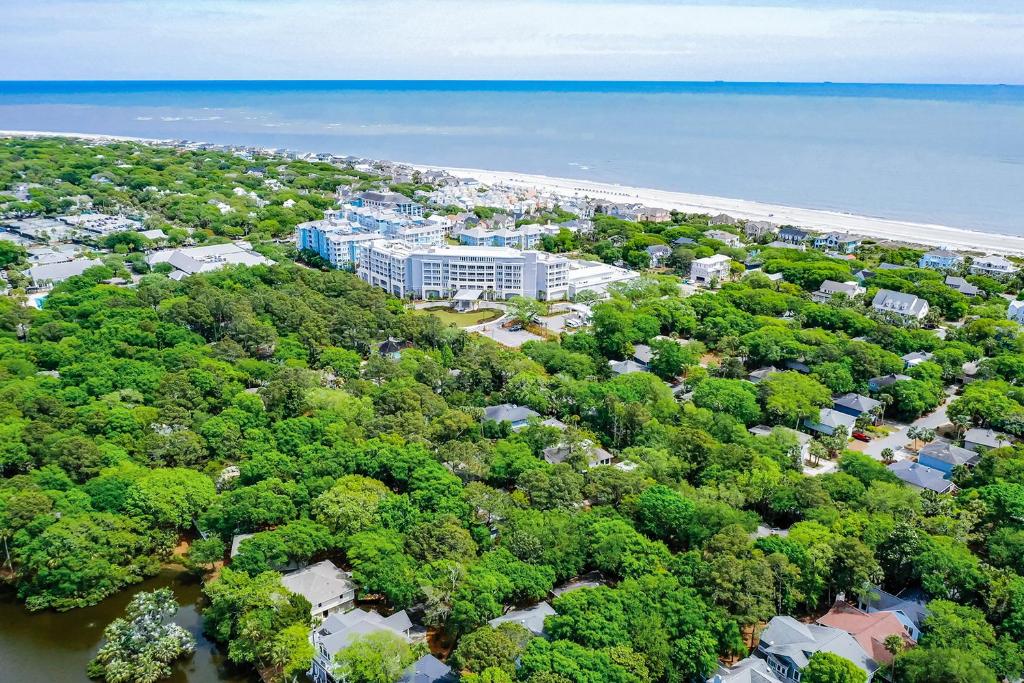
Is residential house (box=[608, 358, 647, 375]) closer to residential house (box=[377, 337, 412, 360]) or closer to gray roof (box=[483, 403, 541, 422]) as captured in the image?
gray roof (box=[483, 403, 541, 422])

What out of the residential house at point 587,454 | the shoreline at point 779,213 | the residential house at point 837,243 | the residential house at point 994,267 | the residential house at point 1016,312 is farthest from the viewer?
the shoreline at point 779,213

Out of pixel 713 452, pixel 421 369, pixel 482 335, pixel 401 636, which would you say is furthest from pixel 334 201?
pixel 401 636

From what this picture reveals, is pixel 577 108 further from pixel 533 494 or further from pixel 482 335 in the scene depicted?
pixel 533 494

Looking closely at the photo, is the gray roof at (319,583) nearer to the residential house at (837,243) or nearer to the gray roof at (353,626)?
the gray roof at (353,626)

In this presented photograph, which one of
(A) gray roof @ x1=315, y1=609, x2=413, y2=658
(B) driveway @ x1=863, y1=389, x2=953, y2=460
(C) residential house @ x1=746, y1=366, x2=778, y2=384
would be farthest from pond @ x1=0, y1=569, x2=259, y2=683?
(C) residential house @ x1=746, y1=366, x2=778, y2=384

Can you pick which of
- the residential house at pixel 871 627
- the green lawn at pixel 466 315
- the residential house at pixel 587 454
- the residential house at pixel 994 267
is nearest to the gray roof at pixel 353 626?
the residential house at pixel 587 454
